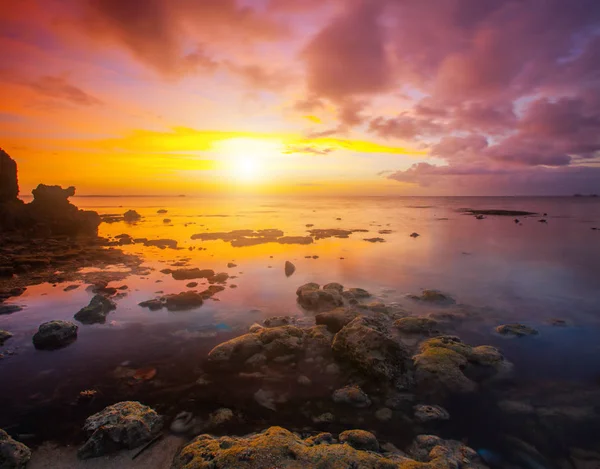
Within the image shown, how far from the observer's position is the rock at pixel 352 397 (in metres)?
12.1

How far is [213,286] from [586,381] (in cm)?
2464

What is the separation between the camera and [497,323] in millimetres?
20578

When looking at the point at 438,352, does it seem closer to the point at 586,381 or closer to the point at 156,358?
the point at 586,381

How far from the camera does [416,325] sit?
1894cm

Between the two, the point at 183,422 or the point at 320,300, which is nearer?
the point at 183,422

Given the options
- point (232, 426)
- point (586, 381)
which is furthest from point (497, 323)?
point (232, 426)

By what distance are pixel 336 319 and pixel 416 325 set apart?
4918mm

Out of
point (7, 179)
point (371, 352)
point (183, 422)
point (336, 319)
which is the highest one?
point (7, 179)

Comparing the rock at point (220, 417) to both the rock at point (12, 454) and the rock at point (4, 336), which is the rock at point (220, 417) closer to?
the rock at point (12, 454)

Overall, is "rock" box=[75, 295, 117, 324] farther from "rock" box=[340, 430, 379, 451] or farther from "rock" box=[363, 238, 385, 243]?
"rock" box=[363, 238, 385, 243]

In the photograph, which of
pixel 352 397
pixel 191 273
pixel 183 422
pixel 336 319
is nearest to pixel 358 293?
pixel 336 319

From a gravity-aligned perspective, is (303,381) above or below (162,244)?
below

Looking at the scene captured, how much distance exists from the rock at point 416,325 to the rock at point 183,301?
14066mm

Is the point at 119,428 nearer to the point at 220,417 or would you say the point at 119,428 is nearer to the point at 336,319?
the point at 220,417
